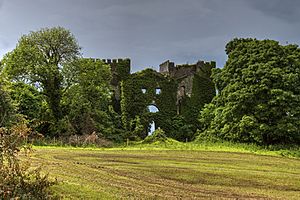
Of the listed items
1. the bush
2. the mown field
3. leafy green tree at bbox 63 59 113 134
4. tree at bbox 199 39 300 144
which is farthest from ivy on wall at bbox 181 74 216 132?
the bush

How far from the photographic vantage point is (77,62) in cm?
4494

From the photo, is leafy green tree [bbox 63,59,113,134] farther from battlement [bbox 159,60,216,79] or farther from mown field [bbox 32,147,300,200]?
mown field [bbox 32,147,300,200]

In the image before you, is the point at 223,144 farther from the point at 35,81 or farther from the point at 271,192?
the point at 271,192

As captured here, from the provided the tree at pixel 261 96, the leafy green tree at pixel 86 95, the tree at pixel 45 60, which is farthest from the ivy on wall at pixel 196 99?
the tree at pixel 45 60

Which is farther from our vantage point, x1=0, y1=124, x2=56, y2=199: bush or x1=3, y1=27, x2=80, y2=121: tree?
x1=3, y1=27, x2=80, y2=121: tree

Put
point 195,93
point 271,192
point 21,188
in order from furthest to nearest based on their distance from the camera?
1. point 195,93
2. point 271,192
3. point 21,188

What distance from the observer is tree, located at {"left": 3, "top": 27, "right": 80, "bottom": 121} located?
140ft

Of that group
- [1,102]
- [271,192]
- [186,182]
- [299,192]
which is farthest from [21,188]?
[1,102]

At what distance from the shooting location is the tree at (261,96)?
35.9m

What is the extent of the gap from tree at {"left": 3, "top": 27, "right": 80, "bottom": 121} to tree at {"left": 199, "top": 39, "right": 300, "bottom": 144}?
15141mm

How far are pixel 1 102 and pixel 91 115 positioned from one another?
2236 cm

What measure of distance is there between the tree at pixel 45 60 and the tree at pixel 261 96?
1514 cm

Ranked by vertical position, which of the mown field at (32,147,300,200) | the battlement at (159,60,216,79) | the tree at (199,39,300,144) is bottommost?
the mown field at (32,147,300,200)

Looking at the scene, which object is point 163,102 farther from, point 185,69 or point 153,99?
point 185,69
